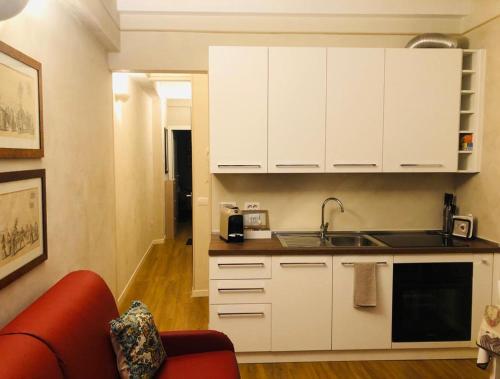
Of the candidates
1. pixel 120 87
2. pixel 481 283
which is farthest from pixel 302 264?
pixel 120 87

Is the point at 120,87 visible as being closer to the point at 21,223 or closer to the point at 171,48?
the point at 171,48

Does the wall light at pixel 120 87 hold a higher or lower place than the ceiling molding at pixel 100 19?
lower

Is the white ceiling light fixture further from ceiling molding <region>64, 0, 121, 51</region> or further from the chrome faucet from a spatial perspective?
the chrome faucet

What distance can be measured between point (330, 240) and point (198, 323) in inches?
57.4

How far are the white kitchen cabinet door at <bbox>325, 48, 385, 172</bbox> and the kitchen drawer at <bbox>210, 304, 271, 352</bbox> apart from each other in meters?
1.23

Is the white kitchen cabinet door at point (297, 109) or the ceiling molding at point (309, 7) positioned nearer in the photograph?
the white kitchen cabinet door at point (297, 109)

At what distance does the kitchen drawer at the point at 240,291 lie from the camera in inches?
114

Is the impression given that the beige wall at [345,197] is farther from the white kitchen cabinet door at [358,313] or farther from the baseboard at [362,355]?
the baseboard at [362,355]

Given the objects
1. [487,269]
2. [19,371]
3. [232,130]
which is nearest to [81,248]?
[232,130]

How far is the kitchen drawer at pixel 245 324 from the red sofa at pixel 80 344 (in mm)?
655

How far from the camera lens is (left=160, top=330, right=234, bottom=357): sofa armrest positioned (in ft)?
7.25

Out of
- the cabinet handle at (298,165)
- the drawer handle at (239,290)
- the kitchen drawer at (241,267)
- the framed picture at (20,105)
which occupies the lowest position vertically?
the drawer handle at (239,290)

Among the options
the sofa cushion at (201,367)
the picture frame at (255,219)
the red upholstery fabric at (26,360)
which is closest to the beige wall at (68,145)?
the red upholstery fabric at (26,360)

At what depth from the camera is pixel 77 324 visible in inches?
62.7
